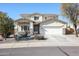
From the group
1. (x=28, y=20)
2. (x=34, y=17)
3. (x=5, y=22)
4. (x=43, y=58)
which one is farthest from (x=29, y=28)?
(x=43, y=58)

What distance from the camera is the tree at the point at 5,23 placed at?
72.6 ft

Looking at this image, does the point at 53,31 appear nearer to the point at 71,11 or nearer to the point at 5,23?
the point at 71,11

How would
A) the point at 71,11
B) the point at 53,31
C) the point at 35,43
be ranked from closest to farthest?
the point at 35,43 < the point at 71,11 < the point at 53,31

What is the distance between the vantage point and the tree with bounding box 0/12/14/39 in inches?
871

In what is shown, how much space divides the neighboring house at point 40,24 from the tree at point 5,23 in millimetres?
2183

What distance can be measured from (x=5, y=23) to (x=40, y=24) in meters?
7.71

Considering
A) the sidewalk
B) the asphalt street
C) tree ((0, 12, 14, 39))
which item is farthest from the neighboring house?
the asphalt street

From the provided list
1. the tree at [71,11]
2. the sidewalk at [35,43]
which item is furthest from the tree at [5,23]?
the tree at [71,11]

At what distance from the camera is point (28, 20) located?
2866 cm

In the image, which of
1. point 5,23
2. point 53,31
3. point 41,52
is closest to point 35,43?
point 5,23

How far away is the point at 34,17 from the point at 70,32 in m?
5.33

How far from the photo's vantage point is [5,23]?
870 inches

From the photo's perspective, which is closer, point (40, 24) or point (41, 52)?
point (41, 52)

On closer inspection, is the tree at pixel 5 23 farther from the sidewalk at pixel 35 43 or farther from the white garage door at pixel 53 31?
the white garage door at pixel 53 31
